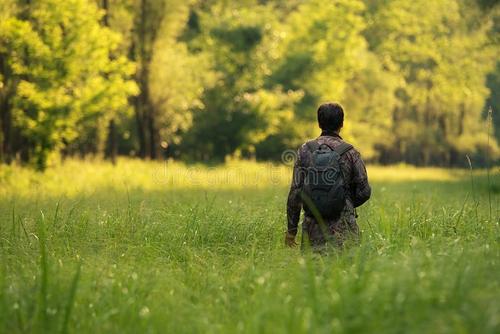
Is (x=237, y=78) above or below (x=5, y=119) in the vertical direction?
above

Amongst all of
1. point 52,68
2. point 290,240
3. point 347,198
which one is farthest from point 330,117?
point 52,68

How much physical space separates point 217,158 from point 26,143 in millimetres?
14479

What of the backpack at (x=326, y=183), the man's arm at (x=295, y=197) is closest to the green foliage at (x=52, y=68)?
the man's arm at (x=295, y=197)

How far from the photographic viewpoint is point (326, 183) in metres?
5.96

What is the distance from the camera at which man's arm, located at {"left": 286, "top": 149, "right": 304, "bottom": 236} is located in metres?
6.23

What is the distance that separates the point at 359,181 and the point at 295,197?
64cm

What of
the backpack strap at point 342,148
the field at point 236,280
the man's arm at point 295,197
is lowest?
the field at point 236,280

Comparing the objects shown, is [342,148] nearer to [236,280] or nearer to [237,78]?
[236,280]

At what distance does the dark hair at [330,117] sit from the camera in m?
6.19

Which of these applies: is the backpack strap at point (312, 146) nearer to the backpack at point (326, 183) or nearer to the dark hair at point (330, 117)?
the backpack at point (326, 183)

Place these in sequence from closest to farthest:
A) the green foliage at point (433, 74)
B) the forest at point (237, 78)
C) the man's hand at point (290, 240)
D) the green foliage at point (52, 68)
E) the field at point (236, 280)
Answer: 1. the field at point (236, 280)
2. the man's hand at point (290, 240)
3. the green foliage at point (52, 68)
4. the forest at point (237, 78)
5. the green foliage at point (433, 74)

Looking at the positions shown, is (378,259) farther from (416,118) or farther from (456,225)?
(416,118)

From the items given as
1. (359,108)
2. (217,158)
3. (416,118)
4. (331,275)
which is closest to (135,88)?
(217,158)

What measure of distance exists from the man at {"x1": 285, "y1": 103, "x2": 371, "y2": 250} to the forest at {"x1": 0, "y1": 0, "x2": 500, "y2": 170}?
1.54 meters
